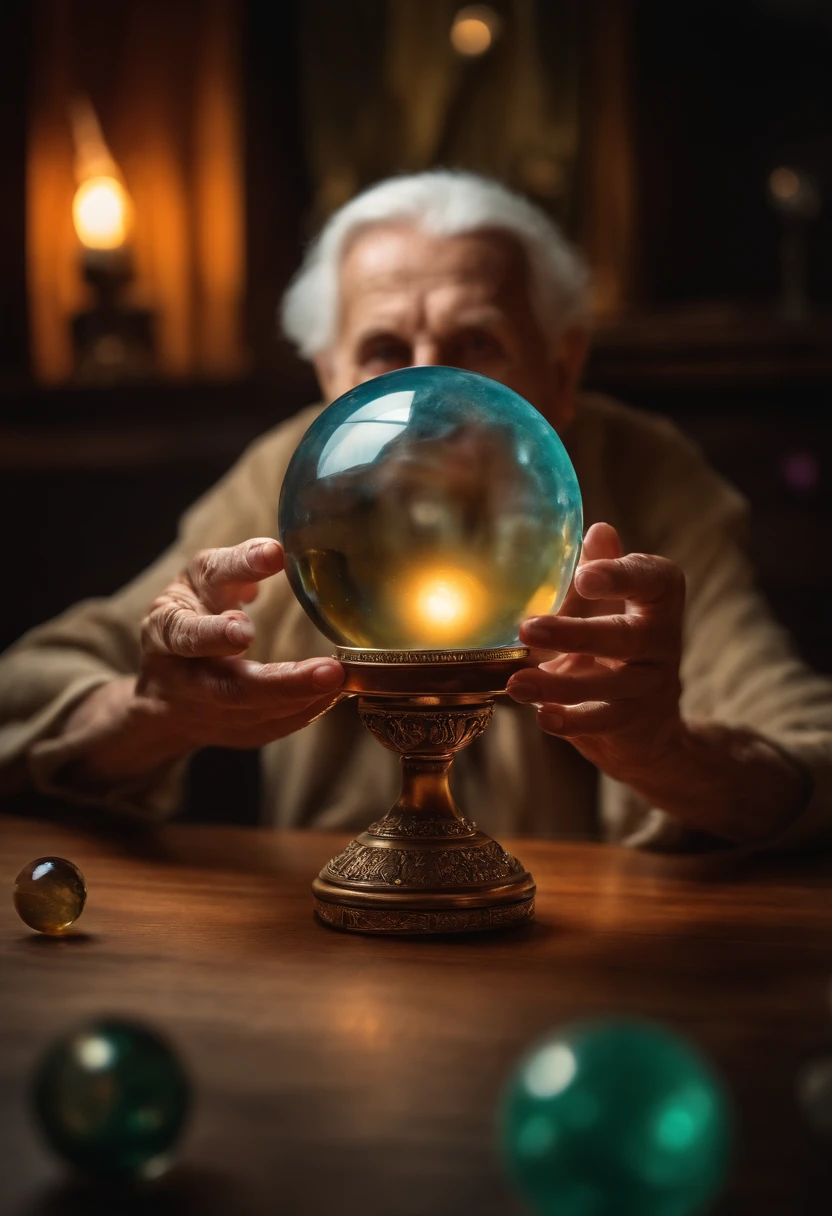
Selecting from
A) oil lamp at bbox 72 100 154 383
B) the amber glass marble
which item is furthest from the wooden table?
oil lamp at bbox 72 100 154 383

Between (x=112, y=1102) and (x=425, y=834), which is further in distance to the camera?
(x=425, y=834)

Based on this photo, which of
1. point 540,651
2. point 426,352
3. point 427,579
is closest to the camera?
point 427,579

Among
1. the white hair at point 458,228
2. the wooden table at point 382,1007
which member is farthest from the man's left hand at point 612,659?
the white hair at point 458,228

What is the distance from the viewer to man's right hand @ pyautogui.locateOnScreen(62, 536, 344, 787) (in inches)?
38.7

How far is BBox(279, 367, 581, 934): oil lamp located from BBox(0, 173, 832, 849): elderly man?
0.24 ft

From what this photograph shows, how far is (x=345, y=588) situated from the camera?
2.89ft

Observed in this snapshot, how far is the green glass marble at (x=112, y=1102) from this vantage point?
0.54m

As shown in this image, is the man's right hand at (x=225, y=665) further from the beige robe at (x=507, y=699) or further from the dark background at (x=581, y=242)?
A: the dark background at (x=581, y=242)

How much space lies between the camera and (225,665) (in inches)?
41.0

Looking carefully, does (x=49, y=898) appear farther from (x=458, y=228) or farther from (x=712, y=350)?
(x=712, y=350)

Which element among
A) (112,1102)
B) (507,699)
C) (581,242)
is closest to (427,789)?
(112,1102)

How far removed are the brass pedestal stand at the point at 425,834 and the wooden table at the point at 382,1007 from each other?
0.02 m

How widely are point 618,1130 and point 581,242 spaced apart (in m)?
2.46

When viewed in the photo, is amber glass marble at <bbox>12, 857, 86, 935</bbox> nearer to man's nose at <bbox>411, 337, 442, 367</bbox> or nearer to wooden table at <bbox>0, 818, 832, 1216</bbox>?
wooden table at <bbox>0, 818, 832, 1216</bbox>
